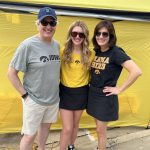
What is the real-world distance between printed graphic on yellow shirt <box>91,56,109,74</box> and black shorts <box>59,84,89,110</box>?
0.81 ft

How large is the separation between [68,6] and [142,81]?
5.21 feet

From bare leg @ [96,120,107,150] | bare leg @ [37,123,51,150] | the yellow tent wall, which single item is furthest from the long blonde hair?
the yellow tent wall

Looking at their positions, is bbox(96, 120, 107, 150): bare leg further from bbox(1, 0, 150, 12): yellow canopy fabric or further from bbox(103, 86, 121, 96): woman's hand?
bbox(1, 0, 150, 12): yellow canopy fabric

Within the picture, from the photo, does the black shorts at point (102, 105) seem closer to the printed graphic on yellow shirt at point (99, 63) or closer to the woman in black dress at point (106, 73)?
the woman in black dress at point (106, 73)

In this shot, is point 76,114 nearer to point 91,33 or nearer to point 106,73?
point 106,73

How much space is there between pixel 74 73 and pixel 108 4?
4.35 ft

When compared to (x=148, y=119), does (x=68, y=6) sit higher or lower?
higher

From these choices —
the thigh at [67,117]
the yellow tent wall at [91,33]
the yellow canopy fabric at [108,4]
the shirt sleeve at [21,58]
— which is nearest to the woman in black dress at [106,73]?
the thigh at [67,117]

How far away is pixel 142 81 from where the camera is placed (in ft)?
15.8

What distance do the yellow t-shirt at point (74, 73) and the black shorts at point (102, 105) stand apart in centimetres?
15

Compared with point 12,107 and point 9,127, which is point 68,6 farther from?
point 9,127

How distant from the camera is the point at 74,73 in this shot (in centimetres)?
346

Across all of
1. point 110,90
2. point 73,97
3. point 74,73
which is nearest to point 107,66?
point 110,90

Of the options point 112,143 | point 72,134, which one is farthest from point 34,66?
point 112,143
